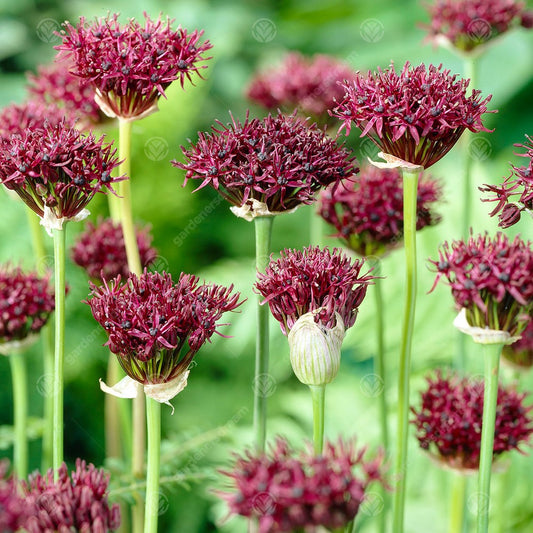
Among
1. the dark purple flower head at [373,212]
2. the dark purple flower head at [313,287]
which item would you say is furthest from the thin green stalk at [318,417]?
the dark purple flower head at [373,212]

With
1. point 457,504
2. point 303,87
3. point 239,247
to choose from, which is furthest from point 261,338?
point 239,247

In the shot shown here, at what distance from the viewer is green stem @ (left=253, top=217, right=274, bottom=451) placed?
29.4 inches

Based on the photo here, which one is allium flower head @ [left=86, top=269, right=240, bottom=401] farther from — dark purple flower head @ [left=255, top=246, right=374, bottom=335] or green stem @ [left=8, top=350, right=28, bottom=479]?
green stem @ [left=8, top=350, right=28, bottom=479]

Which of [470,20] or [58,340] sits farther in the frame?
[470,20]

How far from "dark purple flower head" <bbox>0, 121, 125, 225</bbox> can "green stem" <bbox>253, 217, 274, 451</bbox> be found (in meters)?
0.15

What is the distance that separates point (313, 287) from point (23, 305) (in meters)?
0.35

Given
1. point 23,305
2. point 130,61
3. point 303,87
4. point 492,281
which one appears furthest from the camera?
point 303,87

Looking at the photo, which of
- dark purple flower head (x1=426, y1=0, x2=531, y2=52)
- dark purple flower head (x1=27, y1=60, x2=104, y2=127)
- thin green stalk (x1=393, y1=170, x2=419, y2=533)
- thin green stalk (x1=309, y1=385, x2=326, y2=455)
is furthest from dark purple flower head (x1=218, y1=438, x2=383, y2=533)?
dark purple flower head (x1=426, y1=0, x2=531, y2=52)

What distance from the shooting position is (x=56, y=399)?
69cm

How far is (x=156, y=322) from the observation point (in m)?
0.63

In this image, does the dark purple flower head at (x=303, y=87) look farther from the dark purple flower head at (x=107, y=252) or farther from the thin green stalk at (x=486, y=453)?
the thin green stalk at (x=486, y=453)

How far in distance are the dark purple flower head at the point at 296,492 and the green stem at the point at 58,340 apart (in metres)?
0.24

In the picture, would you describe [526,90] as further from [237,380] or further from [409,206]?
[409,206]

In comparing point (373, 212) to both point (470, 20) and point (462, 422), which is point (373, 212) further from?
point (470, 20)
